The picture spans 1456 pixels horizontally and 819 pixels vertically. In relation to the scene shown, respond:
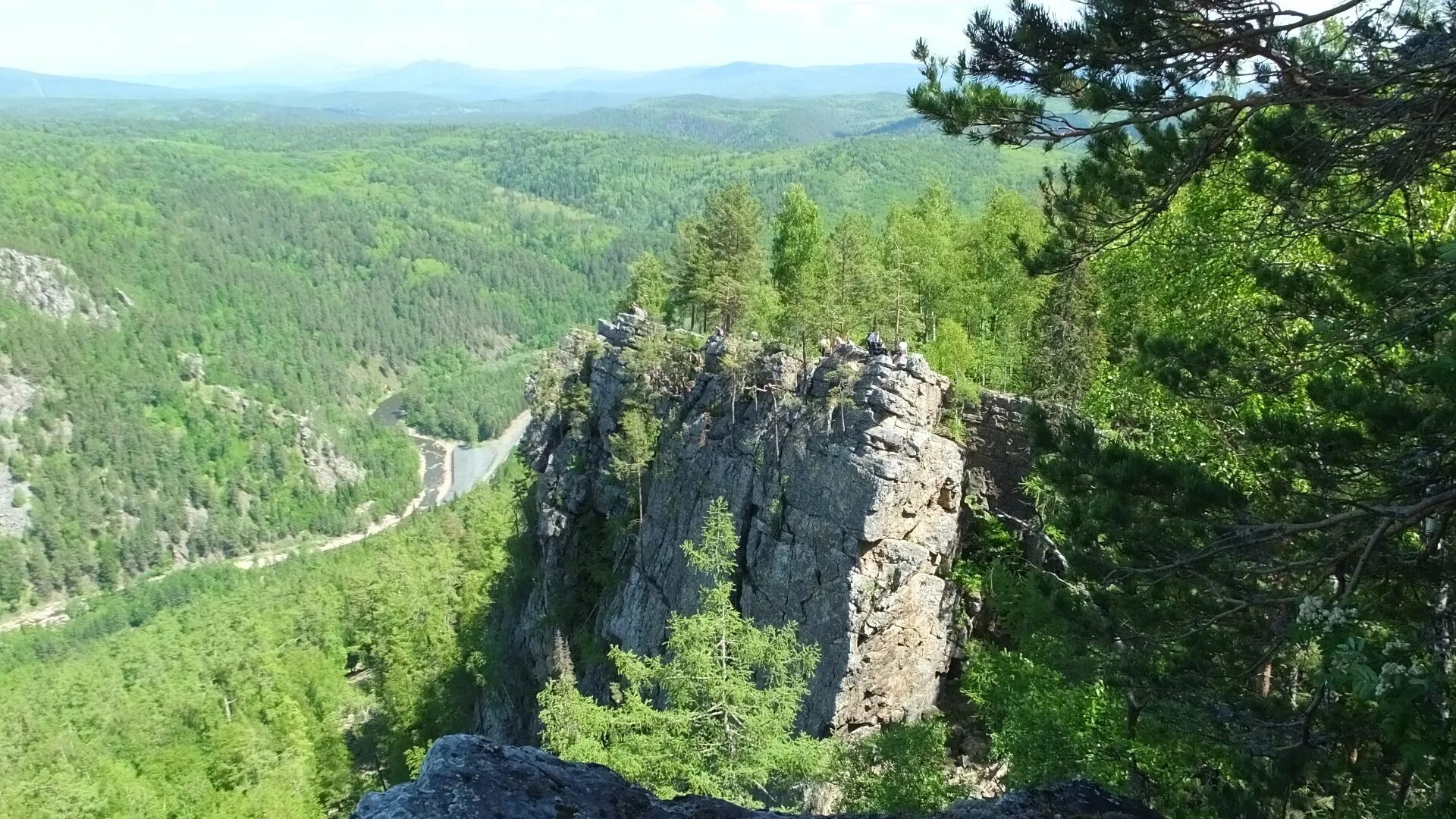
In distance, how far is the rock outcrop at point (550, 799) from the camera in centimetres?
550

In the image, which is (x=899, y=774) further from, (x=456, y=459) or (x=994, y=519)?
(x=456, y=459)

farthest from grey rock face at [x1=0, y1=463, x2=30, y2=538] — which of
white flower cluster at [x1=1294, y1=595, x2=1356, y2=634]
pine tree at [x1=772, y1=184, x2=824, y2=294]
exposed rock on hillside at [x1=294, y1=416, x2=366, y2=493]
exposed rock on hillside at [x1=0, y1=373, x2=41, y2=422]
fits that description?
white flower cluster at [x1=1294, y1=595, x2=1356, y2=634]

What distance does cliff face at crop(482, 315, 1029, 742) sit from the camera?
861 inches

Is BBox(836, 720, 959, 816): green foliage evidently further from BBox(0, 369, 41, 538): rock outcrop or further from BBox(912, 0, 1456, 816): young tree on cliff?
BBox(0, 369, 41, 538): rock outcrop

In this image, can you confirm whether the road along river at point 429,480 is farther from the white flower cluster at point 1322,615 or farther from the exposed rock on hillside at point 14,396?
the white flower cluster at point 1322,615

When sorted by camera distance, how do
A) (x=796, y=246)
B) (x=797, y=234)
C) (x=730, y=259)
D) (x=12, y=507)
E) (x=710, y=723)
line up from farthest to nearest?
(x=12, y=507), (x=796, y=246), (x=797, y=234), (x=730, y=259), (x=710, y=723)

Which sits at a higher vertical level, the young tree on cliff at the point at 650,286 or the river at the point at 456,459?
the young tree on cliff at the point at 650,286

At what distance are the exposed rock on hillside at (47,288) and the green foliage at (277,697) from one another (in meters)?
113

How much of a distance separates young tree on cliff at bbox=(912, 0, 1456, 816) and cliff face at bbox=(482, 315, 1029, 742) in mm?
11411

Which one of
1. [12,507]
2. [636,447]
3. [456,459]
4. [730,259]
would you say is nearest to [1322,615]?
[636,447]

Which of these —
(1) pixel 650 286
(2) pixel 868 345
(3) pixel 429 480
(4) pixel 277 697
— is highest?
(2) pixel 868 345

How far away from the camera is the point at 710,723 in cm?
1502

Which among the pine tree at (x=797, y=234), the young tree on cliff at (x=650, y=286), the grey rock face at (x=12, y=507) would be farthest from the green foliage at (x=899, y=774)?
the grey rock face at (x=12, y=507)

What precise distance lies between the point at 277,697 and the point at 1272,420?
54.1 meters
